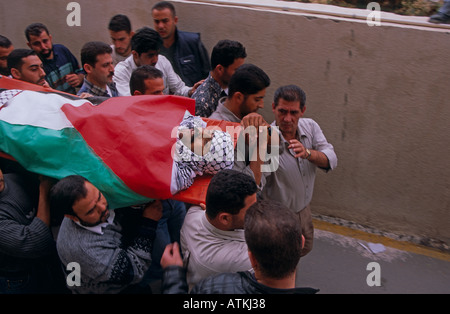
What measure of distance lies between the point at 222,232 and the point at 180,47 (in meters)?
2.34

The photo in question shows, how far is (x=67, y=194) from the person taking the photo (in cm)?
187

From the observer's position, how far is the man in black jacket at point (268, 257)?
1566 mm

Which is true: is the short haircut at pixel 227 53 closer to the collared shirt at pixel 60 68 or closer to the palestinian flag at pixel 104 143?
the palestinian flag at pixel 104 143

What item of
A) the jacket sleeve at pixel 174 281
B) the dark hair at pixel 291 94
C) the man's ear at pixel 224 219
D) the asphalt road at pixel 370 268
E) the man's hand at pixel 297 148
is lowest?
the asphalt road at pixel 370 268

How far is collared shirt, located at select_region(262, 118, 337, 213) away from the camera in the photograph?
2688 millimetres

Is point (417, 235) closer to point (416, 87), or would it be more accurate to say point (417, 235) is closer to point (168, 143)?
point (416, 87)

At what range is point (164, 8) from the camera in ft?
12.4

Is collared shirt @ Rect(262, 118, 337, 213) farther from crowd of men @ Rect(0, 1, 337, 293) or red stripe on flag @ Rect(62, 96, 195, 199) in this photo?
red stripe on flag @ Rect(62, 96, 195, 199)

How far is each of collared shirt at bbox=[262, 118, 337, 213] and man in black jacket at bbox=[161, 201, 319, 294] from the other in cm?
100

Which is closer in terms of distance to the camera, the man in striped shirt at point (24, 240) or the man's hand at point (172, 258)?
the man's hand at point (172, 258)

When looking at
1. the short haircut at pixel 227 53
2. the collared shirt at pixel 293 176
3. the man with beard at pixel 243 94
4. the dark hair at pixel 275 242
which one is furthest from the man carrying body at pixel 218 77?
the dark hair at pixel 275 242

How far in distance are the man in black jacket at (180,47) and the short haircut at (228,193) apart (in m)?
2.15

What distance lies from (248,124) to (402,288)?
72.0 inches

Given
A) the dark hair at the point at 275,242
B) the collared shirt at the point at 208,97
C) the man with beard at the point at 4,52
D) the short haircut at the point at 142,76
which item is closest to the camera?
the dark hair at the point at 275,242
